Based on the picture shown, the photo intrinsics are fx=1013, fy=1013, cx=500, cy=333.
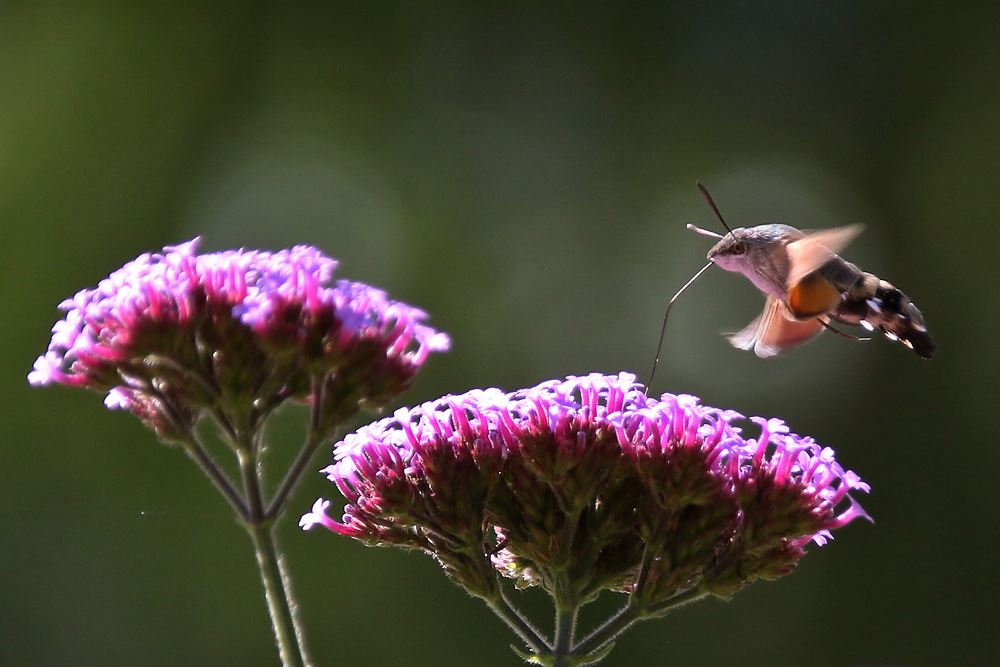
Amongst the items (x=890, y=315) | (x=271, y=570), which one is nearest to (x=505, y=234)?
(x=890, y=315)

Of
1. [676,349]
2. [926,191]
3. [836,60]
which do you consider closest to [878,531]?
[676,349]

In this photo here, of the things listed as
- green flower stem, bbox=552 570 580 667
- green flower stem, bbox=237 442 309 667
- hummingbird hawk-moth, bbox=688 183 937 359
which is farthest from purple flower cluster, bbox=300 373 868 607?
hummingbird hawk-moth, bbox=688 183 937 359

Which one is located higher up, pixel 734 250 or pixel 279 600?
pixel 734 250

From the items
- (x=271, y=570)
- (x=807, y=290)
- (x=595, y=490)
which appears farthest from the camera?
(x=807, y=290)

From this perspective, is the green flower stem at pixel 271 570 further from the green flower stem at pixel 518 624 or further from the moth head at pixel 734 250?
the moth head at pixel 734 250

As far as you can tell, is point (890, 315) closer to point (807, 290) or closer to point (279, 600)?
point (807, 290)

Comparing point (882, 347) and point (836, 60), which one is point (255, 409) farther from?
point (836, 60)

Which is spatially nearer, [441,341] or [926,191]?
[441,341]
